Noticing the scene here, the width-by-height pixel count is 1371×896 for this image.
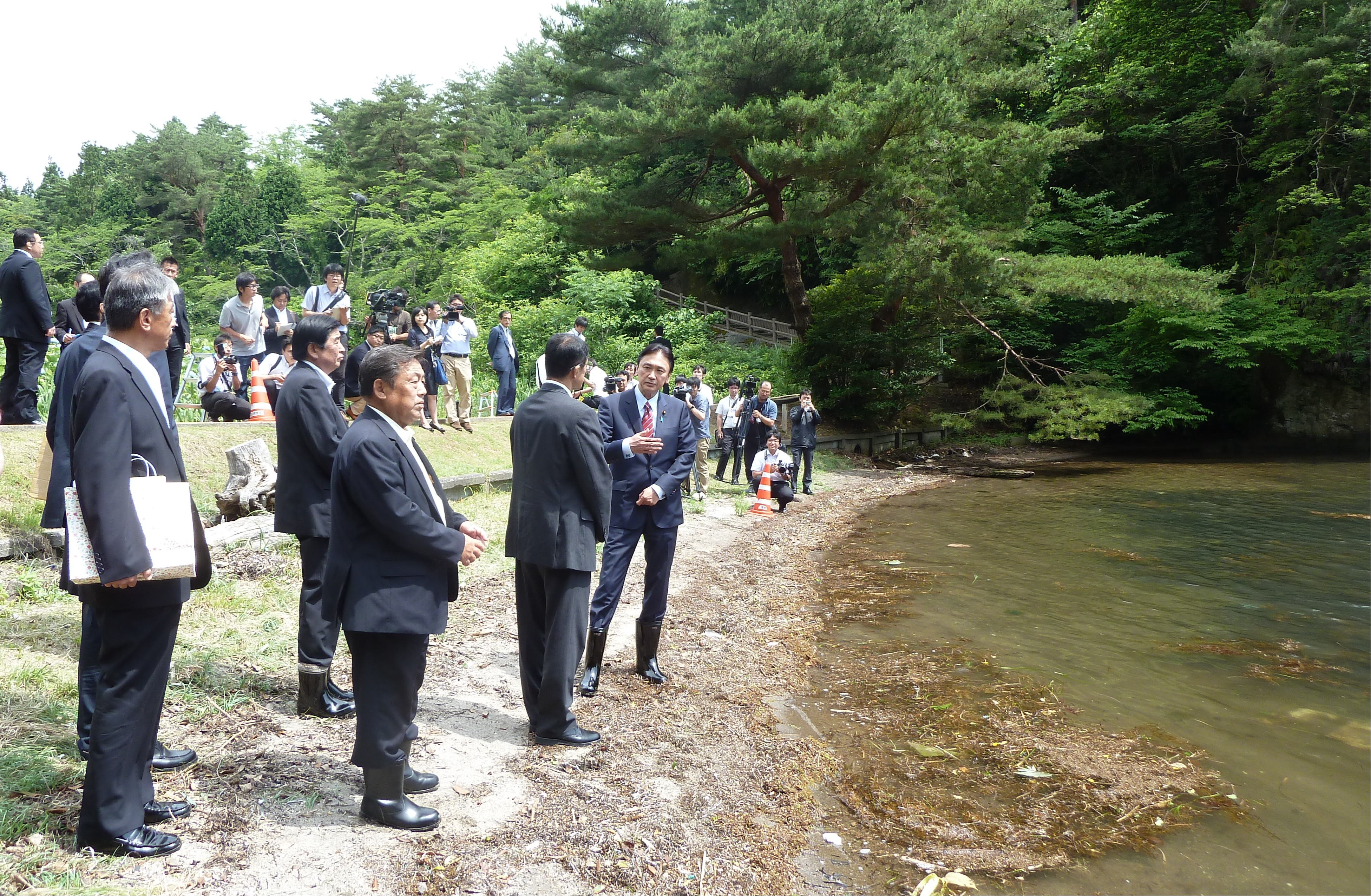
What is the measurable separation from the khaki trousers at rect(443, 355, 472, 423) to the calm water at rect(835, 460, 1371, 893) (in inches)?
241

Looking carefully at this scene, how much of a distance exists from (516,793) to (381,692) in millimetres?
815

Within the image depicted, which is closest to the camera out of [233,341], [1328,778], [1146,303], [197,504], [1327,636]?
[1328,778]

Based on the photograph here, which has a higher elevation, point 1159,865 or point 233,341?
point 233,341

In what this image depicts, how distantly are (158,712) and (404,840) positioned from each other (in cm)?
99

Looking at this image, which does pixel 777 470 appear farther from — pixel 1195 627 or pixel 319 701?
pixel 319 701

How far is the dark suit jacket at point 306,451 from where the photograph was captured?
411 centimetres

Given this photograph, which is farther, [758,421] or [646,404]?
[758,421]

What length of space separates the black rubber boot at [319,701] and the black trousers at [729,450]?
10909mm

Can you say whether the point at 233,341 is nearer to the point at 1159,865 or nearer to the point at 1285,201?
the point at 1159,865

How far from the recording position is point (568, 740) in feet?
13.5

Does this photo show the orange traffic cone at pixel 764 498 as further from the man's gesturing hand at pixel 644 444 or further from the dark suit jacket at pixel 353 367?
the man's gesturing hand at pixel 644 444

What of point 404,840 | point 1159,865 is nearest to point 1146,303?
point 1159,865

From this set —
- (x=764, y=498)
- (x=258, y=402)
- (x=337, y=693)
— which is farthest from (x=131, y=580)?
(x=764, y=498)

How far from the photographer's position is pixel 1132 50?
25734 mm
